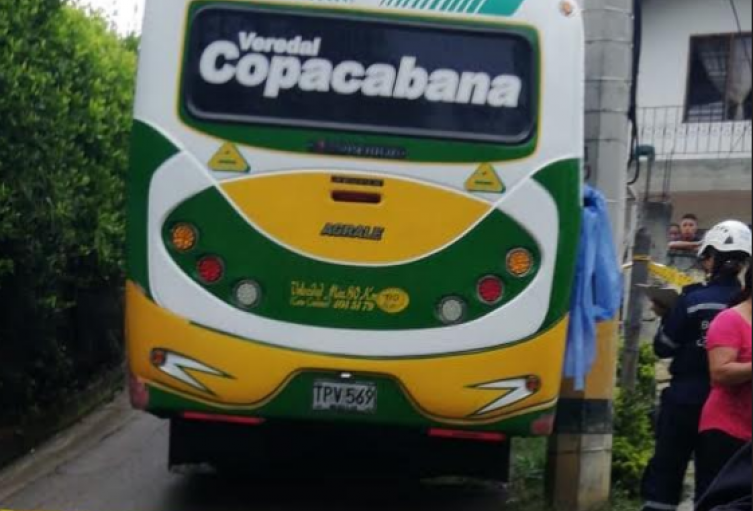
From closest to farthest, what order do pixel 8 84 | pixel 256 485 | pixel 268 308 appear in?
pixel 268 308, pixel 8 84, pixel 256 485

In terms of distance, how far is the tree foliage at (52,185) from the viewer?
330 inches

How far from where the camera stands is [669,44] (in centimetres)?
1977

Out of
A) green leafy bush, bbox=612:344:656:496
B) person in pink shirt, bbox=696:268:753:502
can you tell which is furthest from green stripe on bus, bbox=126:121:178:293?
green leafy bush, bbox=612:344:656:496

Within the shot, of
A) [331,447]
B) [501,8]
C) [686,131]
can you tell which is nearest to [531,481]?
[331,447]

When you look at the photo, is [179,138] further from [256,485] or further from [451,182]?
[256,485]

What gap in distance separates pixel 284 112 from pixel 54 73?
104 inches

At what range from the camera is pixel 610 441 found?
827 centimetres

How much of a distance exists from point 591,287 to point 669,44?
12.9m

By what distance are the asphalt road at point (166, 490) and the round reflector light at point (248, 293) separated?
5.44ft

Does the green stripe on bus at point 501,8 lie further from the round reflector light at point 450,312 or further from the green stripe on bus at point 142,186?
the green stripe on bus at point 142,186

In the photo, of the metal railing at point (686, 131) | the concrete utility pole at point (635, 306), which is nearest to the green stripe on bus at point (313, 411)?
the concrete utility pole at point (635, 306)

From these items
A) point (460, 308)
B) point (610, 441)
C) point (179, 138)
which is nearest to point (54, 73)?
point (179, 138)

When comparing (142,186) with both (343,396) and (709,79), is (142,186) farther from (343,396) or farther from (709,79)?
(709,79)

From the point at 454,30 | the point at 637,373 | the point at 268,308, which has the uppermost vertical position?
the point at 454,30
